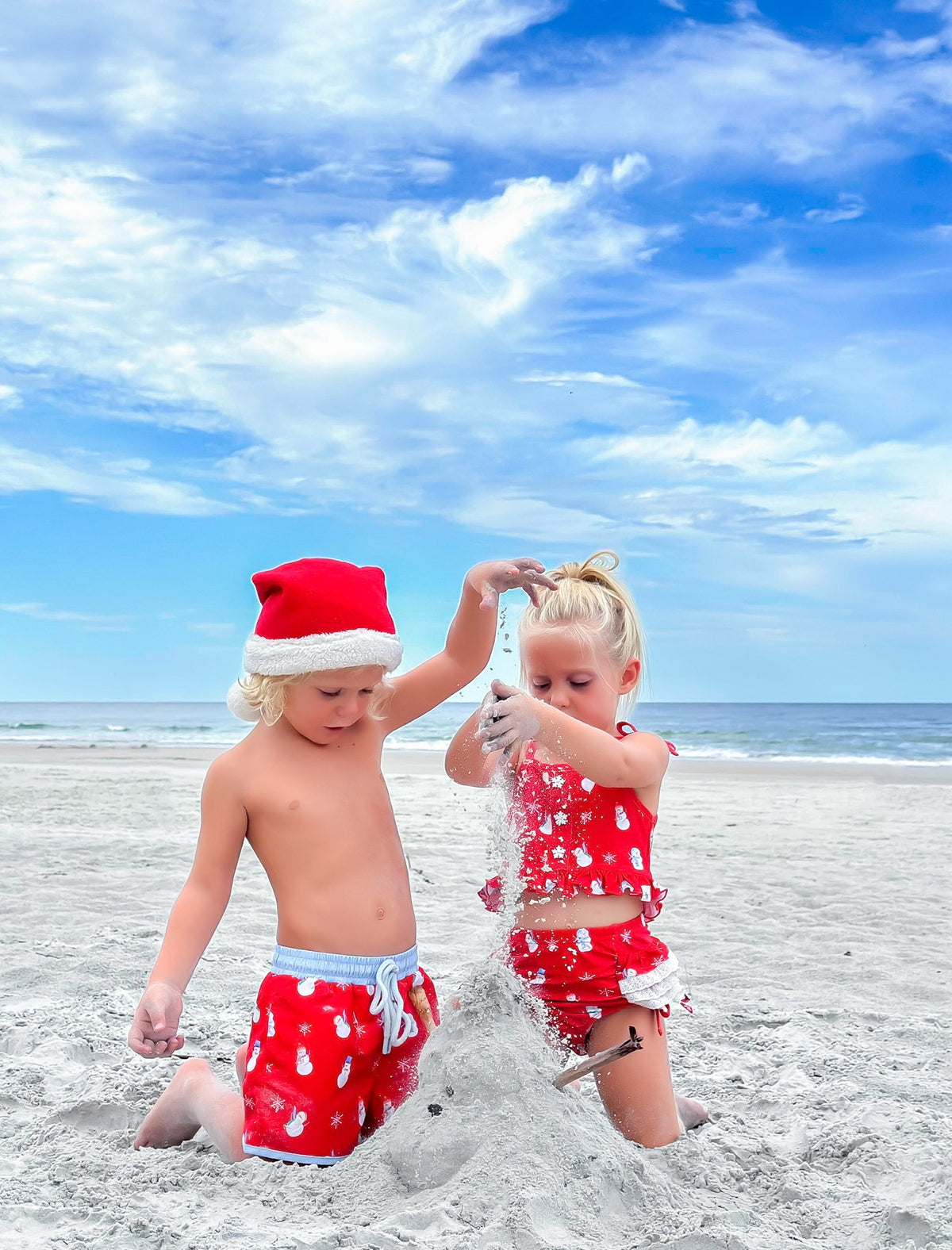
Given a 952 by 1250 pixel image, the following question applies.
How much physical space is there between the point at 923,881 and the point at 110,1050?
16.0 ft

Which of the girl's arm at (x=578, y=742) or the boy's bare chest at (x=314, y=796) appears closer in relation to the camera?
the girl's arm at (x=578, y=742)

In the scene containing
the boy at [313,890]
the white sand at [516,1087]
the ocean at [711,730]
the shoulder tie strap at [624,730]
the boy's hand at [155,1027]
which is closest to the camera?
the white sand at [516,1087]

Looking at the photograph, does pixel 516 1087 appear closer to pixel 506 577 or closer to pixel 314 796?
pixel 314 796

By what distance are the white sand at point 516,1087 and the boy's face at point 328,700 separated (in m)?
0.71

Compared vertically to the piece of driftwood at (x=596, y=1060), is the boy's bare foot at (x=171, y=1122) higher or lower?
lower

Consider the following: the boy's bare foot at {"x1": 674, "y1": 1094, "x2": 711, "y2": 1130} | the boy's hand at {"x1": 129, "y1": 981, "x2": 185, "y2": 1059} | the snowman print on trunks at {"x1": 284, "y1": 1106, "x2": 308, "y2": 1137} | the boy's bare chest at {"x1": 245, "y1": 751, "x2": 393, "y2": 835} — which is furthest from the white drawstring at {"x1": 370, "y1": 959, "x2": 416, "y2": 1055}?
the boy's bare foot at {"x1": 674, "y1": 1094, "x2": 711, "y2": 1130}

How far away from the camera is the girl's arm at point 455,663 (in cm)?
270

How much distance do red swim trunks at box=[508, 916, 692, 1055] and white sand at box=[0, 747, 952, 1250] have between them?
0.31 m

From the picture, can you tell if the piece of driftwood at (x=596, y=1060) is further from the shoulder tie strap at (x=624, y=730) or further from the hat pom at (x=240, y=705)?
the hat pom at (x=240, y=705)

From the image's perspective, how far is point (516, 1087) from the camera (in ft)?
6.95

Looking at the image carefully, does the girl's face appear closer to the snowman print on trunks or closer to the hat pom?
the hat pom

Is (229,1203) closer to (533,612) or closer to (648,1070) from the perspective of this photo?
(648,1070)

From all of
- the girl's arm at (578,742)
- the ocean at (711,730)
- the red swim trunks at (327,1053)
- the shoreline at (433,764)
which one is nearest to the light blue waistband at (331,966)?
the red swim trunks at (327,1053)

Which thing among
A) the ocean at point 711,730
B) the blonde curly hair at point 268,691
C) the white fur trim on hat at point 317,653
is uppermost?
the white fur trim on hat at point 317,653
